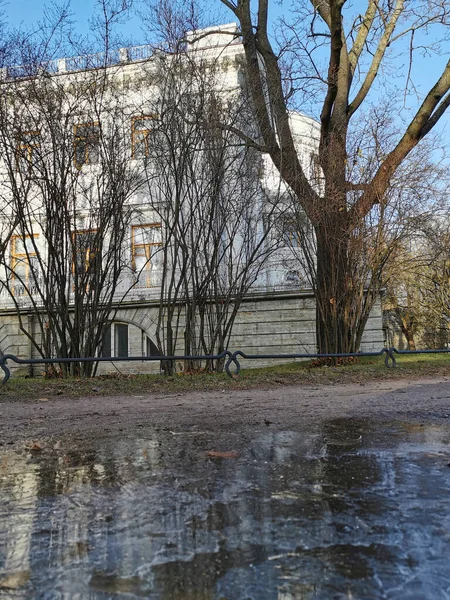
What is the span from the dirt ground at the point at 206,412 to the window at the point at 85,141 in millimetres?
5607

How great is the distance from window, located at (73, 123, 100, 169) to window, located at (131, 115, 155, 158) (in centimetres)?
79

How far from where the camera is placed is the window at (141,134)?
11375 mm

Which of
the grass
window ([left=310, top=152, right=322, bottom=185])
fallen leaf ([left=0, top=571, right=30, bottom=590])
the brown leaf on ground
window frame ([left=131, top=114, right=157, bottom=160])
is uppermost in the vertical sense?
window frame ([left=131, top=114, right=157, bottom=160])

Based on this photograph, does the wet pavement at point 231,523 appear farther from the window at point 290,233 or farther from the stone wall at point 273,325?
the stone wall at point 273,325

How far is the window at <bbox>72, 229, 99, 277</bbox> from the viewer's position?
1091 centimetres

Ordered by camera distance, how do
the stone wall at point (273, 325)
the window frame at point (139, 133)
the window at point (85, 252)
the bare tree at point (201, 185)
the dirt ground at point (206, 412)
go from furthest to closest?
1. the stone wall at point (273, 325)
2. the window frame at point (139, 133)
3. the bare tree at point (201, 185)
4. the window at point (85, 252)
5. the dirt ground at point (206, 412)

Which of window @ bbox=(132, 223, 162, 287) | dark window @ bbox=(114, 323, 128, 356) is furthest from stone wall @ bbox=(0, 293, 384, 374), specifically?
dark window @ bbox=(114, 323, 128, 356)

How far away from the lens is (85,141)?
35.4ft

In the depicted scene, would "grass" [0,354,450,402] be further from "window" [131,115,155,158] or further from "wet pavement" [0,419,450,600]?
"wet pavement" [0,419,450,600]

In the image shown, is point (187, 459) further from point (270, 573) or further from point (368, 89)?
point (368, 89)

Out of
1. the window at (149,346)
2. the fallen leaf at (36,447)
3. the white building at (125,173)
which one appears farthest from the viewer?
the window at (149,346)

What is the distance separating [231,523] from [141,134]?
1089 centimetres

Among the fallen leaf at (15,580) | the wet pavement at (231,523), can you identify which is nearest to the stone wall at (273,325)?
the wet pavement at (231,523)

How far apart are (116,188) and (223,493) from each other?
31.1 feet
